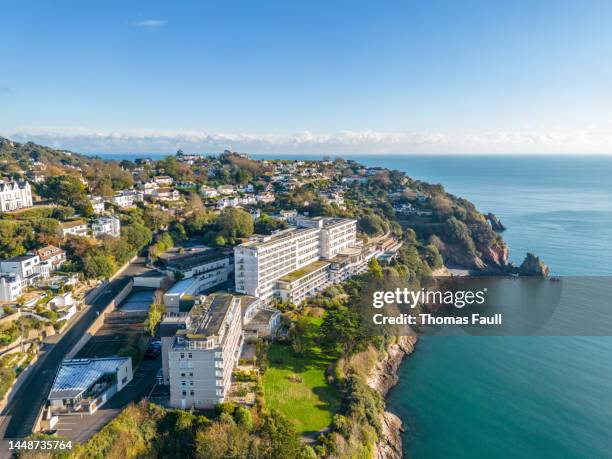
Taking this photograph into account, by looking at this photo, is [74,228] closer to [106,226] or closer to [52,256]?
[106,226]

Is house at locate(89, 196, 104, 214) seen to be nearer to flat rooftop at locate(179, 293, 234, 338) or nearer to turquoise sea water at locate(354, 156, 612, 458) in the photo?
flat rooftop at locate(179, 293, 234, 338)

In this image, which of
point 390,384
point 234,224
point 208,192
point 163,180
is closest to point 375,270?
point 390,384

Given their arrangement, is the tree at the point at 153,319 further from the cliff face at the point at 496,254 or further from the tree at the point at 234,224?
the cliff face at the point at 496,254

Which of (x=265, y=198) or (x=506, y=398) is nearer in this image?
(x=506, y=398)

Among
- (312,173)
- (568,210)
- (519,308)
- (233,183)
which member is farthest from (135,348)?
(568,210)

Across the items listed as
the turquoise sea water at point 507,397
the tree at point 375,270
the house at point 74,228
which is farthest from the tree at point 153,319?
the tree at point 375,270

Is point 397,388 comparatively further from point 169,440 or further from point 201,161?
point 201,161
